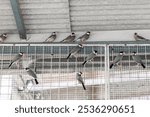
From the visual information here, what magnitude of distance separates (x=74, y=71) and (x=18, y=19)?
985 mm

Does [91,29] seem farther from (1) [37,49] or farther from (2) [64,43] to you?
(1) [37,49]

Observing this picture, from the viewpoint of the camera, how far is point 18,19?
14.2 feet

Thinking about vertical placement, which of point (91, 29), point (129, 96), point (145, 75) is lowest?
point (129, 96)

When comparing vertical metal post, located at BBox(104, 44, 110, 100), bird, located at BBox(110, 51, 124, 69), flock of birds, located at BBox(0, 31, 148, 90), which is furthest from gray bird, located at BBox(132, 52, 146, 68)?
vertical metal post, located at BBox(104, 44, 110, 100)

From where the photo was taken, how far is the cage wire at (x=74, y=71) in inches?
167

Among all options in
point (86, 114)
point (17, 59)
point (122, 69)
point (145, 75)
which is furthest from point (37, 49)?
point (86, 114)

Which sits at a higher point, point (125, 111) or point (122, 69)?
point (125, 111)

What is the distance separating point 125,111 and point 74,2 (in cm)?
231

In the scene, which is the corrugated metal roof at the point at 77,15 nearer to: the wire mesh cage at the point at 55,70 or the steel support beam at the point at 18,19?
the steel support beam at the point at 18,19

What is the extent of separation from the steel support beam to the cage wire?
20 cm

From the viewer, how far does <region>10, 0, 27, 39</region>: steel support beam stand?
13.6 feet

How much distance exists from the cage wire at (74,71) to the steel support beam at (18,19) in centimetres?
20

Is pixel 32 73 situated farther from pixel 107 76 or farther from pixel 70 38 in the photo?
pixel 107 76

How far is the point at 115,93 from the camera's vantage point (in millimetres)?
4266
